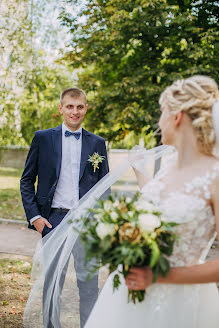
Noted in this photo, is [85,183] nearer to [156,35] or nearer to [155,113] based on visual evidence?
[155,113]

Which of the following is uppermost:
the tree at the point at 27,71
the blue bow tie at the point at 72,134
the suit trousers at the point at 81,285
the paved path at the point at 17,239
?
the tree at the point at 27,71

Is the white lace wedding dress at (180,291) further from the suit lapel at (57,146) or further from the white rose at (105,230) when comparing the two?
the suit lapel at (57,146)

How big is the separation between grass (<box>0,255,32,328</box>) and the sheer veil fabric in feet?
5.42

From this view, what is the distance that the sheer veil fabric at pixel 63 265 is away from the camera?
2.75 meters

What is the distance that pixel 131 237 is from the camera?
5.70 ft

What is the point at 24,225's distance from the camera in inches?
360

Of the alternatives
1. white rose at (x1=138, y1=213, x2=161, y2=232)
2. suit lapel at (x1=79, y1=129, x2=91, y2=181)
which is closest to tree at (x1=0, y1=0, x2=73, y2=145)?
suit lapel at (x1=79, y1=129, x2=91, y2=181)

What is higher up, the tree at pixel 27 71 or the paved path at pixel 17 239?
the tree at pixel 27 71

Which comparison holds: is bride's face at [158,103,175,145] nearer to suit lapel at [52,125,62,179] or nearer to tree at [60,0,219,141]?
suit lapel at [52,125,62,179]

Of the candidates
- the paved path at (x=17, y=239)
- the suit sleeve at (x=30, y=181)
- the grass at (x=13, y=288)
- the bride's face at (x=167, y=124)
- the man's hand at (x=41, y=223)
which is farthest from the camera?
the paved path at (x=17, y=239)

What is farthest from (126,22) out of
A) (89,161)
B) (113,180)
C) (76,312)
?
(76,312)

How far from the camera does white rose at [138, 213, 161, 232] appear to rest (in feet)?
5.67

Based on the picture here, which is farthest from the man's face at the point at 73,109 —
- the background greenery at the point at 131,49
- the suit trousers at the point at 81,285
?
the background greenery at the point at 131,49

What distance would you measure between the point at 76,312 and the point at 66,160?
1600 millimetres
